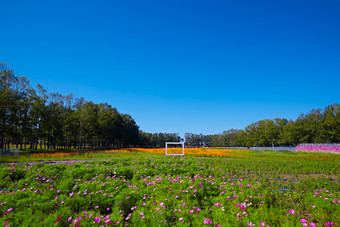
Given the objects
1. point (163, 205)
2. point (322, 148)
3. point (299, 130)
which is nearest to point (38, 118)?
point (163, 205)

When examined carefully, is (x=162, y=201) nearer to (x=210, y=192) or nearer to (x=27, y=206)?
(x=210, y=192)

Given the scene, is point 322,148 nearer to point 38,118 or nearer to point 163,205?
point 163,205

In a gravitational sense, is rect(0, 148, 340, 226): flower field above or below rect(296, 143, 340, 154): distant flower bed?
above

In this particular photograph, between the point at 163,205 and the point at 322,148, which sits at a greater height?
the point at 163,205

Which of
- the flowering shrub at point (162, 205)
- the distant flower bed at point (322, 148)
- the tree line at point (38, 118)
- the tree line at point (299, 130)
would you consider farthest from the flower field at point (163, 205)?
the tree line at point (299, 130)

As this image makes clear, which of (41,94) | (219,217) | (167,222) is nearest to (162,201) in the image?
(167,222)

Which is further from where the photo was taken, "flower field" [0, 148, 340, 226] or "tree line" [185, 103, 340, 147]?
"tree line" [185, 103, 340, 147]

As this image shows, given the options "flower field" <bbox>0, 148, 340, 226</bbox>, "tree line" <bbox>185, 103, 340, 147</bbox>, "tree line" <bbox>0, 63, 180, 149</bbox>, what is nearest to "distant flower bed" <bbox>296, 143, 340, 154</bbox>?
"tree line" <bbox>185, 103, 340, 147</bbox>

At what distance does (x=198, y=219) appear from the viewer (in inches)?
152

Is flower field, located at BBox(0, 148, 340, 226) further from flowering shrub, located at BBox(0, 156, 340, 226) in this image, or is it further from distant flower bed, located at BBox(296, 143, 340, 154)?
distant flower bed, located at BBox(296, 143, 340, 154)

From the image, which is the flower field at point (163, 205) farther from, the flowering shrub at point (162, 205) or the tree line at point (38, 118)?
the tree line at point (38, 118)

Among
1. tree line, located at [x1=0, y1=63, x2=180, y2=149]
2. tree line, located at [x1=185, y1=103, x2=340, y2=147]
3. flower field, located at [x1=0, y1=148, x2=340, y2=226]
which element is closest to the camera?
flower field, located at [x1=0, y1=148, x2=340, y2=226]

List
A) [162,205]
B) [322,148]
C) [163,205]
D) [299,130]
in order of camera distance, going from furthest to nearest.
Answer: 1. [299,130]
2. [322,148]
3. [163,205]
4. [162,205]

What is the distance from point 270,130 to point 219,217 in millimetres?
73747
